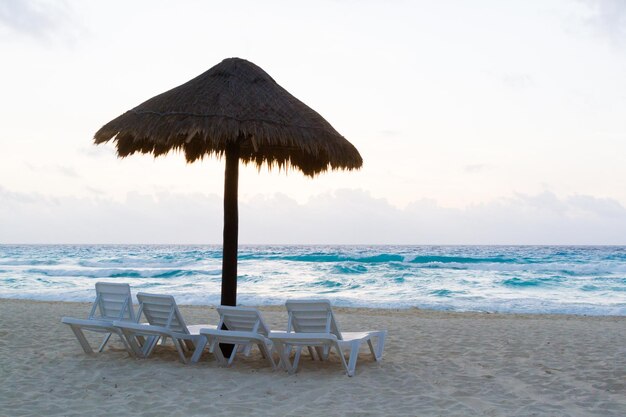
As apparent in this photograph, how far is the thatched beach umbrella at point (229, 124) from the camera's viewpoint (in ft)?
18.4

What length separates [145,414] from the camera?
4.11 metres

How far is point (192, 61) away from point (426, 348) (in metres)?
8.01

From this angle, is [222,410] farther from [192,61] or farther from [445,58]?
[445,58]

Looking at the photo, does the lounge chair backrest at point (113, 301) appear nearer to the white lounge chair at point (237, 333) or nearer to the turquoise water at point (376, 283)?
the white lounge chair at point (237, 333)

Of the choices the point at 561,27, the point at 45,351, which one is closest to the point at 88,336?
the point at 45,351

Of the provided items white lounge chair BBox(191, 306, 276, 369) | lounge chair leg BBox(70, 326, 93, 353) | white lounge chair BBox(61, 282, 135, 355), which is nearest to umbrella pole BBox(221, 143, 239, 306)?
white lounge chair BBox(191, 306, 276, 369)

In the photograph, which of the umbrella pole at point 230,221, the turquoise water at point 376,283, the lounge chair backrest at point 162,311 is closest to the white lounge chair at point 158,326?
the lounge chair backrest at point 162,311

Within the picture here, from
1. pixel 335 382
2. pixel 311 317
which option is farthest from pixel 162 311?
pixel 335 382

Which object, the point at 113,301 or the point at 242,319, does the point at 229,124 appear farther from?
the point at 113,301

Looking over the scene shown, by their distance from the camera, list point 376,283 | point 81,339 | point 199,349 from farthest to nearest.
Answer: point 376,283 → point 81,339 → point 199,349

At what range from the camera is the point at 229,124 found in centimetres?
556

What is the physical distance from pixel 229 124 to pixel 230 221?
1.15 meters

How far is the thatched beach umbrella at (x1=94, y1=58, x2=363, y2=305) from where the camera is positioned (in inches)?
221

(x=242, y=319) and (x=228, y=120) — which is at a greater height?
(x=228, y=120)
